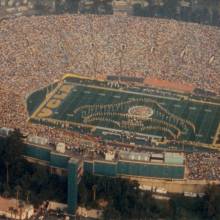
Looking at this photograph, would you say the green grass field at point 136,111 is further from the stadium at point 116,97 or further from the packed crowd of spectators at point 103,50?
the packed crowd of spectators at point 103,50

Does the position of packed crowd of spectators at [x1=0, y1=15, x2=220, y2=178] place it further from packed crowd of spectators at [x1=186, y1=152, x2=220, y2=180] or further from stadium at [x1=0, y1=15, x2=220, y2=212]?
packed crowd of spectators at [x1=186, y1=152, x2=220, y2=180]

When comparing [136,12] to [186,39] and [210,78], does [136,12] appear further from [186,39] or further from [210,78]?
[210,78]

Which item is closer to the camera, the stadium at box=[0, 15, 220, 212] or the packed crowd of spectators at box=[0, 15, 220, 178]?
the stadium at box=[0, 15, 220, 212]

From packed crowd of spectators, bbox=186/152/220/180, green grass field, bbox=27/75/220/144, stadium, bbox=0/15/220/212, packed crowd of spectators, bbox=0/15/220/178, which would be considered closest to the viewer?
stadium, bbox=0/15/220/212

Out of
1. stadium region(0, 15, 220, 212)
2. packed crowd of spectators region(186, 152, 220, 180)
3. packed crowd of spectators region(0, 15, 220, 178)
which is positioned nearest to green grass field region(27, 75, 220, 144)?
stadium region(0, 15, 220, 212)

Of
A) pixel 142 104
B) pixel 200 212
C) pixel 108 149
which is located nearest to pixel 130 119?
pixel 142 104

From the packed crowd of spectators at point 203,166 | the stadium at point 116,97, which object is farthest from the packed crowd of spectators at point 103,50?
the packed crowd of spectators at point 203,166

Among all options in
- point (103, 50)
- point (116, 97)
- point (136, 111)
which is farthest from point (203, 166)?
point (103, 50)
